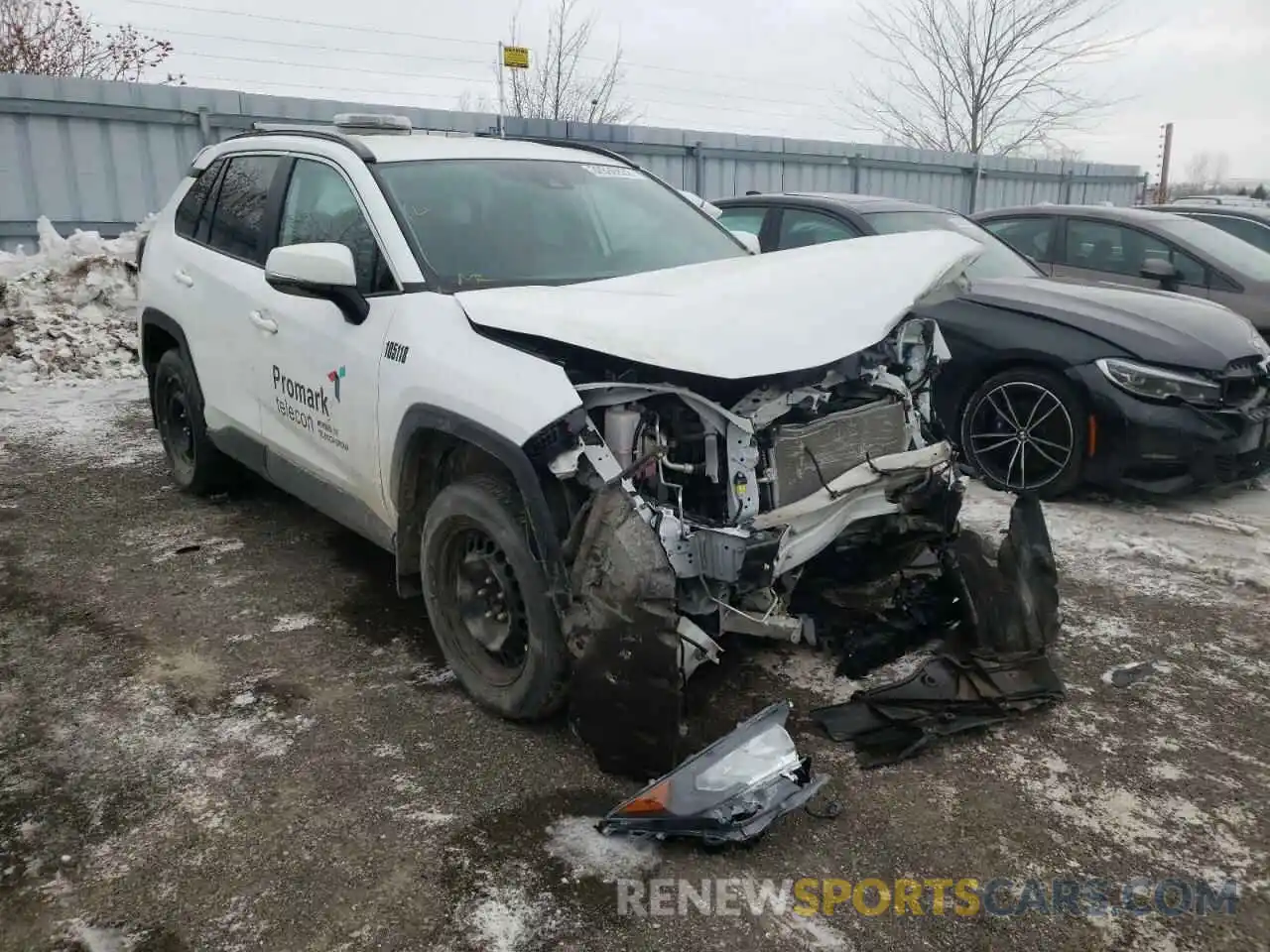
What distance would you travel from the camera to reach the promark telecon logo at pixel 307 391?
148 inches

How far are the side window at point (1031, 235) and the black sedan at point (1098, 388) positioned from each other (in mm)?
2069

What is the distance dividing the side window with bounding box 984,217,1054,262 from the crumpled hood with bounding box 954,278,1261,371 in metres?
2.08

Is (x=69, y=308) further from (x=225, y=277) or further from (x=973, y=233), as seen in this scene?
(x=973, y=233)

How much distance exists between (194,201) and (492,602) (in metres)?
3.27

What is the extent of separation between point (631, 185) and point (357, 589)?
2290 mm

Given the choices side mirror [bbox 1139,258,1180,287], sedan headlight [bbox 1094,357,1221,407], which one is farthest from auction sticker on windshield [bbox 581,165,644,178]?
side mirror [bbox 1139,258,1180,287]

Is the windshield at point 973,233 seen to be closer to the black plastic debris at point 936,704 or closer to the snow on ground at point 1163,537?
the snow on ground at point 1163,537

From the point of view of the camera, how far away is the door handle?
4.15m

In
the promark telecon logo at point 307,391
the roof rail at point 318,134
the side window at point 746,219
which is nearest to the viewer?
the promark telecon logo at point 307,391

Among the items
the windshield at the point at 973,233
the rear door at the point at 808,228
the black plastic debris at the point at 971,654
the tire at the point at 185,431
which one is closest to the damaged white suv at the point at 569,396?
the black plastic debris at the point at 971,654

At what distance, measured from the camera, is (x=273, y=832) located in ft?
9.04

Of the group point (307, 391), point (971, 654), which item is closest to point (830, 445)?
point (971, 654)

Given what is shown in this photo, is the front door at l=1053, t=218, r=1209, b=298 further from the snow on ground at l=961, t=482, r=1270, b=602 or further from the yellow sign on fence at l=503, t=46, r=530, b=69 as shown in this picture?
the yellow sign on fence at l=503, t=46, r=530, b=69

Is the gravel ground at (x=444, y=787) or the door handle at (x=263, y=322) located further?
the door handle at (x=263, y=322)
